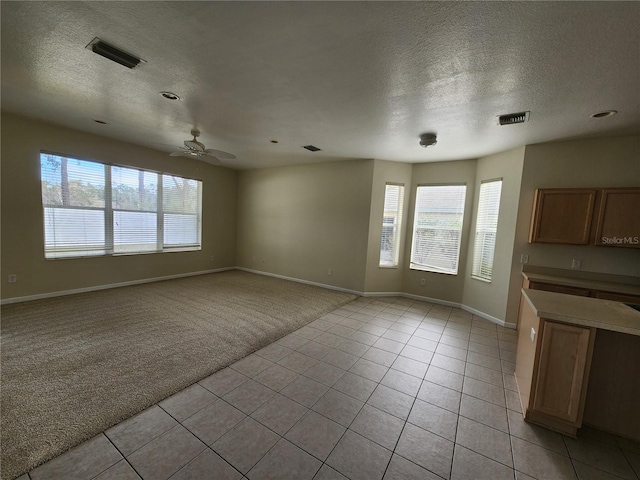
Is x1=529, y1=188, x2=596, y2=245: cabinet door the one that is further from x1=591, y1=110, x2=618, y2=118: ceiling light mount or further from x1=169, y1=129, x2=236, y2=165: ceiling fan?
x1=169, y1=129, x2=236, y2=165: ceiling fan

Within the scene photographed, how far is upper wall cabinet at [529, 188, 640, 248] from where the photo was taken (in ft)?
9.68

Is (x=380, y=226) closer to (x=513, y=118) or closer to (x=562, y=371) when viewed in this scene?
(x=513, y=118)

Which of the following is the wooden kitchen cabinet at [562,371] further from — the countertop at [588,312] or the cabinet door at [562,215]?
the cabinet door at [562,215]

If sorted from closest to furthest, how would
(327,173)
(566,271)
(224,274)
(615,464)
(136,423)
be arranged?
(615,464)
(136,423)
(566,271)
(327,173)
(224,274)

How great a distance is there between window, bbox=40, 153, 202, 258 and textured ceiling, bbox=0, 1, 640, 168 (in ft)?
3.50

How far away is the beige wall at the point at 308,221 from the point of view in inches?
204

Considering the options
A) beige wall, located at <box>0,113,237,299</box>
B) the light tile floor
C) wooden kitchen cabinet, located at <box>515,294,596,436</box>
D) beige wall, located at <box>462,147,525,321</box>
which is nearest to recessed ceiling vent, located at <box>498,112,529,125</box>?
beige wall, located at <box>462,147,525,321</box>

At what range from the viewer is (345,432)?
5.98 ft

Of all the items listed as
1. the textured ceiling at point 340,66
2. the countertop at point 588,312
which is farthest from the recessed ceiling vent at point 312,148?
the countertop at point 588,312

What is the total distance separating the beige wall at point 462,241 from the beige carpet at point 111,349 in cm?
136

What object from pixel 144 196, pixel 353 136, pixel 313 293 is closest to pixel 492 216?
pixel 353 136

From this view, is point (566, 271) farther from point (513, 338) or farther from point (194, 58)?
point (194, 58)

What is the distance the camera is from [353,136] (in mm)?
3695

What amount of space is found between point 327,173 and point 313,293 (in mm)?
2584
